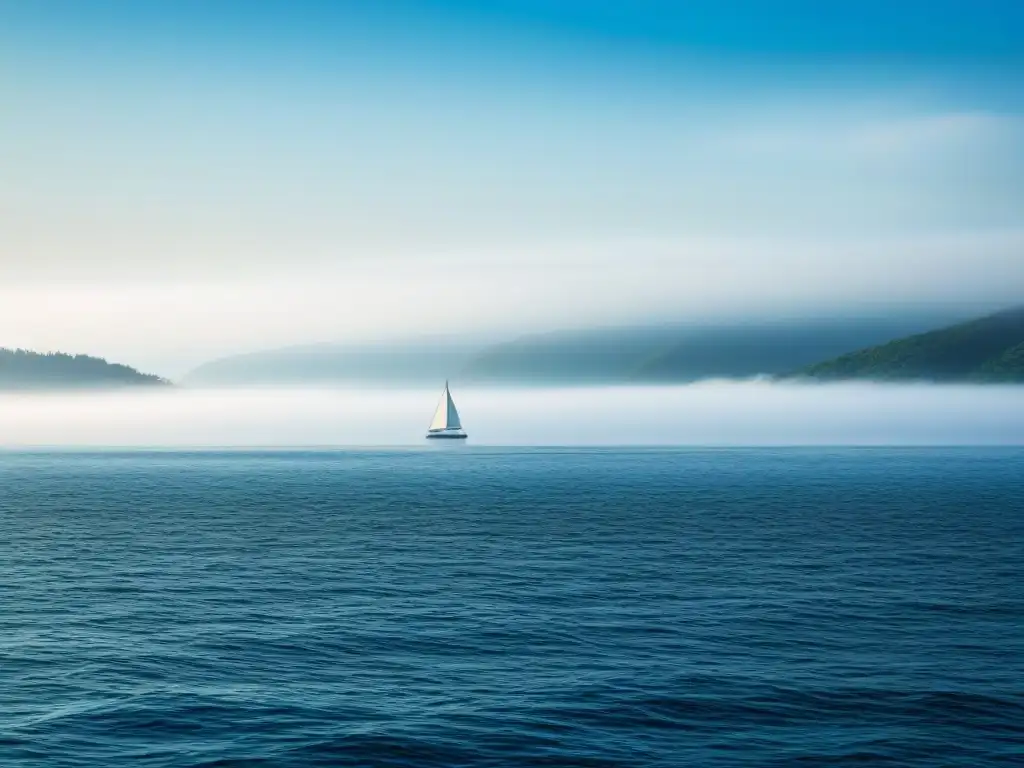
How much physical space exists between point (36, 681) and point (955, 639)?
162 feet

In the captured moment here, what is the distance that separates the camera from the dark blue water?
43031 mm

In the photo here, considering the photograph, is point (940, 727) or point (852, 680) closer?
point (940, 727)

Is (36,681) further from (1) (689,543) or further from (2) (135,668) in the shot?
(1) (689,543)

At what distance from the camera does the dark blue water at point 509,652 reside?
43.0 m

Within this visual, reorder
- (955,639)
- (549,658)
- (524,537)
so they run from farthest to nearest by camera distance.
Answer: (524,537), (955,639), (549,658)

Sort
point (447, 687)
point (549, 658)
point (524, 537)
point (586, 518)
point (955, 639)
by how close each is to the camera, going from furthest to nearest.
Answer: point (586, 518)
point (524, 537)
point (955, 639)
point (549, 658)
point (447, 687)

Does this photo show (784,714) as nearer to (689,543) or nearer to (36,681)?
(36,681)

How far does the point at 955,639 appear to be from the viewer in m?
62.6

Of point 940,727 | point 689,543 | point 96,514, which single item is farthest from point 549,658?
point 96,514

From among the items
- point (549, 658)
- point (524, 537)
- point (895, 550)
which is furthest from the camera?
point (524, 537)

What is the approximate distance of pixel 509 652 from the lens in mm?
58281

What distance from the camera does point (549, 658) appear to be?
5694cm

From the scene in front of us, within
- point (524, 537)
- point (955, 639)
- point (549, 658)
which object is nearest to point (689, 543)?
point (524, 537)

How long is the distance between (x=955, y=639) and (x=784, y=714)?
20701 millimetres
